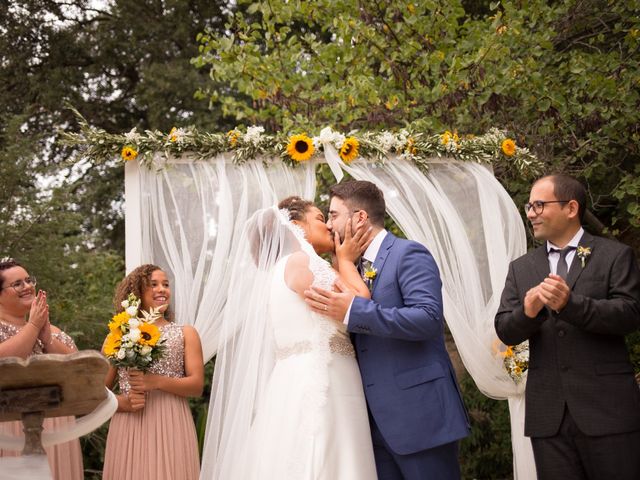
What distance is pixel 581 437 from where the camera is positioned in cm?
352

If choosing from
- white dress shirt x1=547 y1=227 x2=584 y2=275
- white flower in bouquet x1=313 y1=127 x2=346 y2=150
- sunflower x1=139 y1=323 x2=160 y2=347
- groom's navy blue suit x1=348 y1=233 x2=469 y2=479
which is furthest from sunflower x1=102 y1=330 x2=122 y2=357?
white dress shirt x1=547 y1=227 x2=584 y2=275

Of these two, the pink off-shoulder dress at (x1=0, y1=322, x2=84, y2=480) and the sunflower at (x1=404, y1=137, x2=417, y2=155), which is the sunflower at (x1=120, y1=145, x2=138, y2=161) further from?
the sunflower at (x1=404, y1=137, x2=417, y2=155)

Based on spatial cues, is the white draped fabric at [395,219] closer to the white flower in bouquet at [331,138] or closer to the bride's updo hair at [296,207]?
the white flower in bouquet at [331,138]

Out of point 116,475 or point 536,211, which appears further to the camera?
point 116,475

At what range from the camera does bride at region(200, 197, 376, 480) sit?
3.39 m

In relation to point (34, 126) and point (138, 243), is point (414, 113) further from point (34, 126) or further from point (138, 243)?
point (34, 126)

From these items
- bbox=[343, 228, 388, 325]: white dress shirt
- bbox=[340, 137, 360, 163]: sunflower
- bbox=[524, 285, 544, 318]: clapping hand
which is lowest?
bbox=[524, 285, 544, 318]: clapping hand

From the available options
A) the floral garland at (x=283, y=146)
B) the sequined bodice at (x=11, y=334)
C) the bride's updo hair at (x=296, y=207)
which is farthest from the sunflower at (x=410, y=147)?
the sequined bodice at (x=11, y=334)

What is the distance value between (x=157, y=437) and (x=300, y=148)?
1.94 metres

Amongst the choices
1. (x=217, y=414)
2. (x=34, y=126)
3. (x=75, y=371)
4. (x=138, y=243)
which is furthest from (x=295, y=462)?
(x=34, y=126)

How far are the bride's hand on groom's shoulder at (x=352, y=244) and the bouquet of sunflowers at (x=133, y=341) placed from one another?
120 centimetres

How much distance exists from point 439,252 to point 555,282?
5.79ft

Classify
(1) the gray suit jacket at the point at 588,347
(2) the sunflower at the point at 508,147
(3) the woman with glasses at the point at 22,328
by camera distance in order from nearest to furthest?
(1) the gray suit jacket at the point at 588,347
(3) the woman with glasses at the point at 22,328
(2) the sunflower at the point at 508,147

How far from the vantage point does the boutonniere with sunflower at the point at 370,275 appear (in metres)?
3.59
